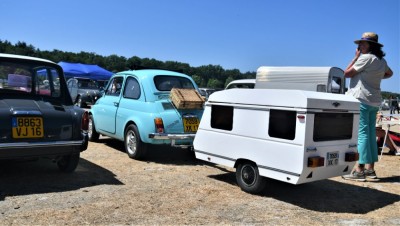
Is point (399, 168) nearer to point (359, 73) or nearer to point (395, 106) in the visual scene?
point (359, 73)

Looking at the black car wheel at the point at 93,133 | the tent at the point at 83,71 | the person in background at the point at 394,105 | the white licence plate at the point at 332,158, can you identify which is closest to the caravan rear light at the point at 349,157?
the white licence plate at the point at 332,158

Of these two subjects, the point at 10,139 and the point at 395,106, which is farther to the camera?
the point at 395,106

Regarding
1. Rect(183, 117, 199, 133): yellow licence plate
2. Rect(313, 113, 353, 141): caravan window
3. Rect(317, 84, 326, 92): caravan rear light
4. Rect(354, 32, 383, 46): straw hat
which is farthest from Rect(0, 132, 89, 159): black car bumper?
Rect(354, 32, 383, 46): straw hat

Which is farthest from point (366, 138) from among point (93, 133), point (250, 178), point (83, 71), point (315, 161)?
point (83, 71)

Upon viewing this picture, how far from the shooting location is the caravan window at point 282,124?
14.9ft

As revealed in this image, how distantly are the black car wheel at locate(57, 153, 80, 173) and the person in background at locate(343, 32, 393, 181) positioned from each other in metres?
4.50

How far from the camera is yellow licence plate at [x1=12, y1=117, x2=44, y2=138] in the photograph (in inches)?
183

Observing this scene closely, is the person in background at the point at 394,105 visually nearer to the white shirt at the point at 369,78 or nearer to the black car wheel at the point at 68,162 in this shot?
the white shirt at the point at 369,78

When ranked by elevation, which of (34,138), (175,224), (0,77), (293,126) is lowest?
(175,224)

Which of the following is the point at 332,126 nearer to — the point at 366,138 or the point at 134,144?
the point at 366,138

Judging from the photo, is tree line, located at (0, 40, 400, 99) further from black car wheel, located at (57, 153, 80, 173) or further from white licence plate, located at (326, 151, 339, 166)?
white licence plate, located at (326, 151, 339, 166)

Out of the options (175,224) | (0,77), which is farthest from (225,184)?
(0,77)

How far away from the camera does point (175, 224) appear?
3.87 m

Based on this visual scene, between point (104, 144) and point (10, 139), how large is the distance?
4.36m
